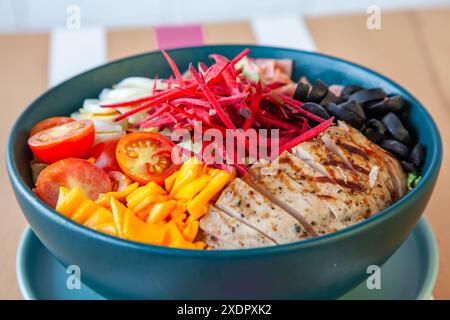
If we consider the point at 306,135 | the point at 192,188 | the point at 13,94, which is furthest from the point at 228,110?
the point at 13,94

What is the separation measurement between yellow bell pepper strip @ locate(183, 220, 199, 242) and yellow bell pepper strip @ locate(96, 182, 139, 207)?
0.82 ft

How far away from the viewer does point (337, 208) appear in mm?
1843

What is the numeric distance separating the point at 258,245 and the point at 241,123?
52 centimetres

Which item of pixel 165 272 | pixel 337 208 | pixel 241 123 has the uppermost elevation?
pixel 241 123

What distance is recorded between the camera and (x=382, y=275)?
2.06 m

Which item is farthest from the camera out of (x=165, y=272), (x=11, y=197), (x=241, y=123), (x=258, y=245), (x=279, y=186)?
(x=11, y=197)

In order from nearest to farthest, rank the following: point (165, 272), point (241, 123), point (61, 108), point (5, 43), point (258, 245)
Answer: point (165, 272) → point (258, 245) → point (241, 123) → point (61, 108) → point (5, 43)

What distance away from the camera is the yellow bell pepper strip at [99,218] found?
177 cm

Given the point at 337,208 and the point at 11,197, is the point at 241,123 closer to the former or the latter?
the point at 337,208

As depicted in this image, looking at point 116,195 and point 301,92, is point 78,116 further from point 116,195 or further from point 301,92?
point 301,92

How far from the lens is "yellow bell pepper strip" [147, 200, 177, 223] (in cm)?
178

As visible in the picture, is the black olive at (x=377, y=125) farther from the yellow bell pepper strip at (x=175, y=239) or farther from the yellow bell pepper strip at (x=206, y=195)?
the yellow bell pepper strip at (x=175, y=239)

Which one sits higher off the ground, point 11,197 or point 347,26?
point 347,26

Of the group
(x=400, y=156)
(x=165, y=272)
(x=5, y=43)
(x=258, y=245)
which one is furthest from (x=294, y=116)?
(x=5, y=43)
